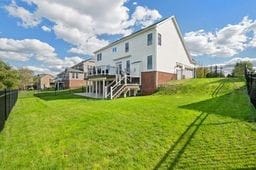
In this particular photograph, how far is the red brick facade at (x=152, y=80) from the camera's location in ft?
77.6

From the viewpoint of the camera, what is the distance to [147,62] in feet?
81.8

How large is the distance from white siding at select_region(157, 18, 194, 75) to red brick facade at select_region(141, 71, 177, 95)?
65 centimetres

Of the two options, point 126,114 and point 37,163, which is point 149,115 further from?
point 37,163

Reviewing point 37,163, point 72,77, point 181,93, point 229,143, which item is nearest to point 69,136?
point 37,163

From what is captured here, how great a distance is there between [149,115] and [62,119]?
3.82 metres

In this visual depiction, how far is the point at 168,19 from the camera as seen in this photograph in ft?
86.6

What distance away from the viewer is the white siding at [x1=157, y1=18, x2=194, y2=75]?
2477 centimetres

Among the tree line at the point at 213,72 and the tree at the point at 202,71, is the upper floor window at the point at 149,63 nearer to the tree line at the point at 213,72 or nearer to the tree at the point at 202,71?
the tree line at the point at 213,72

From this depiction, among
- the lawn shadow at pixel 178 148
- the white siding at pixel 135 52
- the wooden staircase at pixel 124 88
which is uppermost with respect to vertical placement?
the white siding at pixel 135 52

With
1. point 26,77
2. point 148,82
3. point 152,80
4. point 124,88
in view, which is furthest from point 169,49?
point 26,77

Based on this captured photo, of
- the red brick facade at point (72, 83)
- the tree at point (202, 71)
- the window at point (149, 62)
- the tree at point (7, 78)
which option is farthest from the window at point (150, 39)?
the red brick facade at point (72, 83)

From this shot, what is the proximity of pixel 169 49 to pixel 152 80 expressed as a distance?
5.01 metres

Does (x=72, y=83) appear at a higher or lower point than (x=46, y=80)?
lower

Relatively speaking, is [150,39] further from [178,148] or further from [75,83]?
[75,83]
